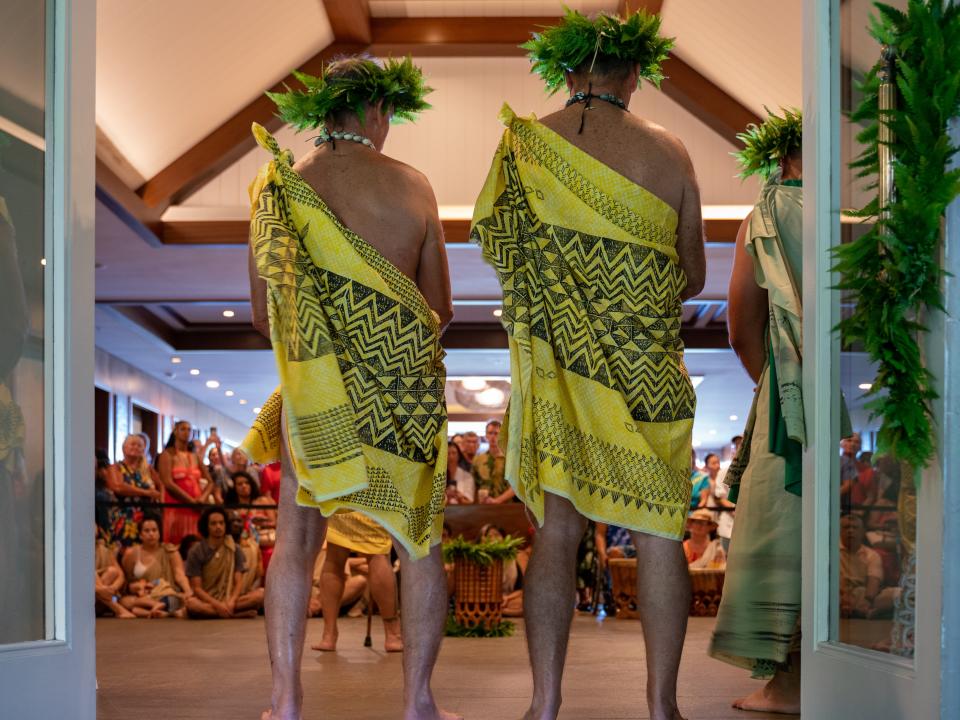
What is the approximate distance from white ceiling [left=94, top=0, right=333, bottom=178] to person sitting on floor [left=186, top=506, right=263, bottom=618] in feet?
9.84

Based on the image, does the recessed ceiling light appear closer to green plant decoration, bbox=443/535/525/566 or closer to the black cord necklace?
green plant decoration, bbox=443/535/525/566

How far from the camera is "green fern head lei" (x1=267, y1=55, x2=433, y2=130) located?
130 inches

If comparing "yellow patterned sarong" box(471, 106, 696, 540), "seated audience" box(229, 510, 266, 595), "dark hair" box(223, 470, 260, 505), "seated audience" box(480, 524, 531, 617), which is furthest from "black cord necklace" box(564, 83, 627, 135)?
"dark hair" box(223, 470, 260, 505)

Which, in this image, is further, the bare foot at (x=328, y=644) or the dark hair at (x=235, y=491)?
the dark hair at (x=235, y=491)

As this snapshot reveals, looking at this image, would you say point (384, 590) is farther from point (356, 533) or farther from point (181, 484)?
point (181, 484)

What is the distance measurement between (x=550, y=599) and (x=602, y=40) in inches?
56.6

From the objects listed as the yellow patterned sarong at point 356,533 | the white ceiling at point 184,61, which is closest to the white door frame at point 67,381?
the yellow patterned sarong at point 356,533

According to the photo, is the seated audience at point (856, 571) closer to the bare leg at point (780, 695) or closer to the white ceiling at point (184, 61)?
the bare leg at point (780, 695)

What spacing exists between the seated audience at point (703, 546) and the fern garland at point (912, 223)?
6850 mm

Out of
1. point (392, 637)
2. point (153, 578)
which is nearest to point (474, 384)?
point (153, 578)

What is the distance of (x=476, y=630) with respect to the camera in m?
6.35

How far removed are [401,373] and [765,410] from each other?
1.04 m

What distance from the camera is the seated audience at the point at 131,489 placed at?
9.07 m

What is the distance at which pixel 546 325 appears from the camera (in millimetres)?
3010
